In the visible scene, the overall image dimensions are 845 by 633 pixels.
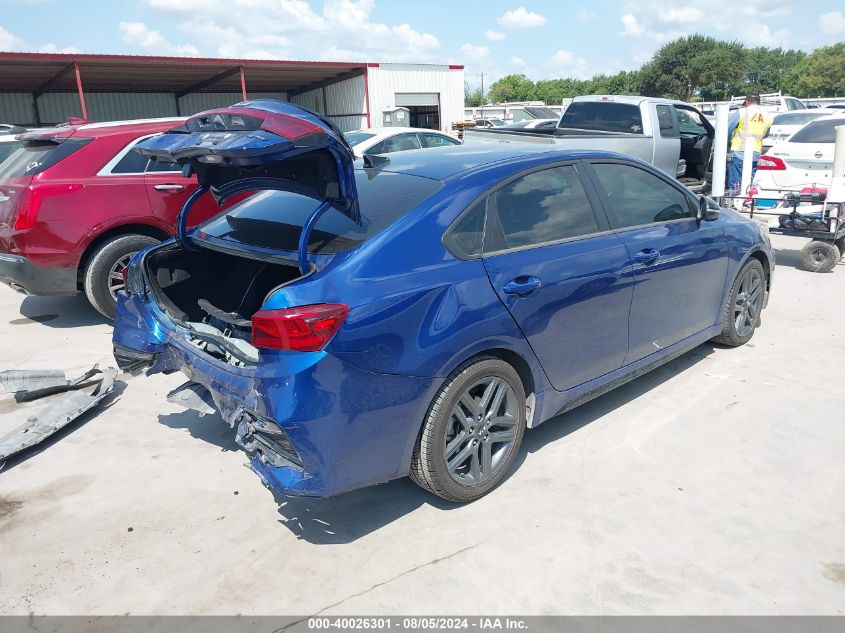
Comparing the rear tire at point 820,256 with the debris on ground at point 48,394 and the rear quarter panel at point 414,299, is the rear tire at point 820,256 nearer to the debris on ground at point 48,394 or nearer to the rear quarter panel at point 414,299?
the rear quarter panel at point 414,299

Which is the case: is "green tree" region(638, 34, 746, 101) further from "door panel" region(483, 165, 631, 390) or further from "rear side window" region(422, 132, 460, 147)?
"door panel" region(483, 165, 631, 390)

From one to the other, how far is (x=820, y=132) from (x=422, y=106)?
18.1 meters

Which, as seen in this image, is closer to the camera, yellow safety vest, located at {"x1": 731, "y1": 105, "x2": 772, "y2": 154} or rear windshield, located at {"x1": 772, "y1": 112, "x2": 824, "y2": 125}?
yellow safety vest, located at {"x1": 731, "y1": 105, "x2": 772, "y2": 154}

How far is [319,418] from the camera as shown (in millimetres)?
2688

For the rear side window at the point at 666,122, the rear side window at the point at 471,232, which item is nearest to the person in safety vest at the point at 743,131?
the rear side window at the point at 666,122

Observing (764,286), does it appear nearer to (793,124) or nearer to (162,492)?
(162,492)

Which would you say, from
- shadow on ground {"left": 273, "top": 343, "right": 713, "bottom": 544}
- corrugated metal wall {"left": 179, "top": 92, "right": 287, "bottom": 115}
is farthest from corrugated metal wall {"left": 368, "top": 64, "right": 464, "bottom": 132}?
shadow on ground {"left": 273, "top": 343, "right": 713, "bottom": 544}

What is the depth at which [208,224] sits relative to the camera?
3980mm

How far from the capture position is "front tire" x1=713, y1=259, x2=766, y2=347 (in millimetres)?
5043

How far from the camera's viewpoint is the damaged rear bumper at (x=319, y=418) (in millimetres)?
2684

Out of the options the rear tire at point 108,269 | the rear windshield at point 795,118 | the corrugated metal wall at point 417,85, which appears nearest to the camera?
the rear tire at point 108,269

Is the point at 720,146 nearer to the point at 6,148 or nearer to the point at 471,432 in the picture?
the point at 471,432

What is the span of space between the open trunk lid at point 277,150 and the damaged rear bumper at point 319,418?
516mm

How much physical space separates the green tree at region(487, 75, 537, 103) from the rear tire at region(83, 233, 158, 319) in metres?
98.7
